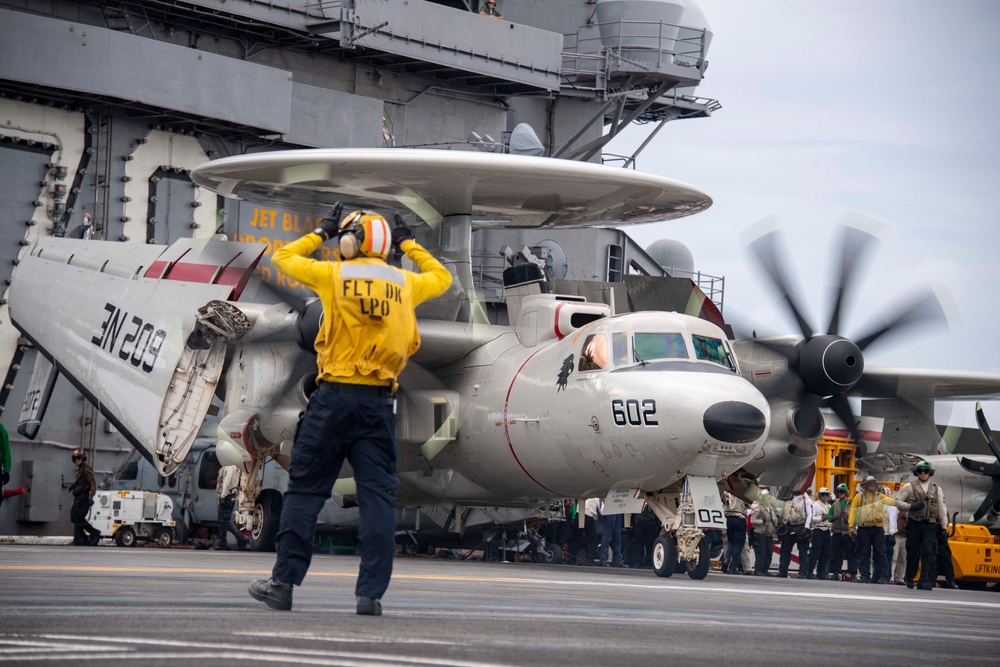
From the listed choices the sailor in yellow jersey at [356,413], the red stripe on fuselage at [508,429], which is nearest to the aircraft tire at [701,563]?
the red stripe on fuselage at [508,429]

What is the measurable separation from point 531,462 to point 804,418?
4.27m

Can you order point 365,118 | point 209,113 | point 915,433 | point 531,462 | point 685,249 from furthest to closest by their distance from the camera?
point 685,249 → point 365,118 → point 209,113 → point 915,433 → point 531,462

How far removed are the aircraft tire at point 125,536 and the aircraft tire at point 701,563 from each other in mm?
13924

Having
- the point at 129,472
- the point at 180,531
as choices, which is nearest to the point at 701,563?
the point at 180,531

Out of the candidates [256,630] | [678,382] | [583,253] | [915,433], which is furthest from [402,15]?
[256,630]

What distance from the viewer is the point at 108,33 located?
26438 millimetres

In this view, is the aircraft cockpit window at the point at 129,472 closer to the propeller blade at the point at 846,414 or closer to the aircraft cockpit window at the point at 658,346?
the aircraft cockpit window at the point at 658,346

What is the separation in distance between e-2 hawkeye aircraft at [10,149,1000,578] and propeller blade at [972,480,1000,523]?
9.25 meters

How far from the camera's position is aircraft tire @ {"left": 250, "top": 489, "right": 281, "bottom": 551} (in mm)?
20438

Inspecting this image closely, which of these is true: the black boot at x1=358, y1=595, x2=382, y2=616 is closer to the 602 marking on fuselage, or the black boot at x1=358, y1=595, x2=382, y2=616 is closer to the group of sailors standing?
the 602 marking on fuselage

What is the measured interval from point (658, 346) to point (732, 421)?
169 centimetres

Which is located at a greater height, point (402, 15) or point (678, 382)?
point (402, 15)

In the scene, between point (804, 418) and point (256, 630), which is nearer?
point (256, 630)

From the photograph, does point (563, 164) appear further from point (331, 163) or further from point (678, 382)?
point (678, 382)
